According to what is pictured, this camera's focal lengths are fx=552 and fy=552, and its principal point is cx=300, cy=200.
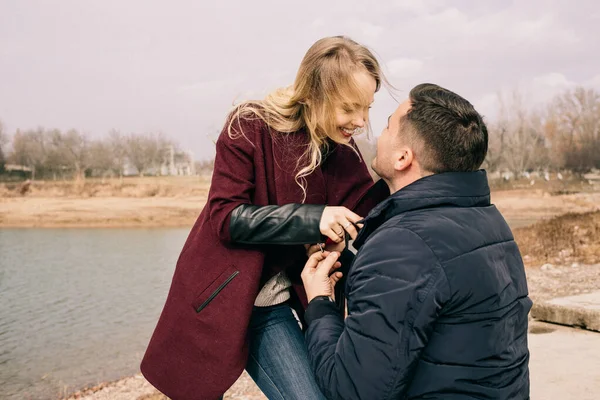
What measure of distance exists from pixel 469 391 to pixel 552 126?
48218 mm

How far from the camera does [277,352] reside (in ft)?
6.95

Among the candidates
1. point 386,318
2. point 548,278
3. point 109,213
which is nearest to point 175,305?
point 386,318

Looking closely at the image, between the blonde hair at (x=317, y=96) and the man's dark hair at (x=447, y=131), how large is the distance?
1.32ft

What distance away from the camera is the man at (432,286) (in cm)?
146

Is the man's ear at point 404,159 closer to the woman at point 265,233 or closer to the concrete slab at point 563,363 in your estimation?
the woman at point 265,233

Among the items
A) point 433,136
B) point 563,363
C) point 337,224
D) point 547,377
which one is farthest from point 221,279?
point 563,363

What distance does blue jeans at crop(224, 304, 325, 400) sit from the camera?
81.7 inches

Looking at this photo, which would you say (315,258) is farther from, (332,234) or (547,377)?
(547,377)

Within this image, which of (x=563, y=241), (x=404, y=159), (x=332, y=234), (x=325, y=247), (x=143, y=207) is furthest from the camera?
(x=143, y=207)

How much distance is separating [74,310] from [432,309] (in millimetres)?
11048

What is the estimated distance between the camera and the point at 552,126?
44875 millimetres

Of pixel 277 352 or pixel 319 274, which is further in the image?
pixel 277 352

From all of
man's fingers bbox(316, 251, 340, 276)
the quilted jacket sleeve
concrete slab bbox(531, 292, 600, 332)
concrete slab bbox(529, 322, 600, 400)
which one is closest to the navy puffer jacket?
the quilted jacket sleeve

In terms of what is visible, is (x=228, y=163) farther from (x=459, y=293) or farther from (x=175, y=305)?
(x=459, y=293)
